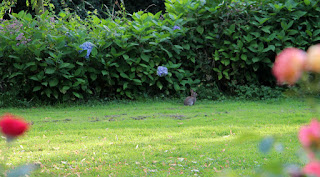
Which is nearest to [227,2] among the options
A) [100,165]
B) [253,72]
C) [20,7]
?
[253,72]

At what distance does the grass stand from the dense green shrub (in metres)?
0.68

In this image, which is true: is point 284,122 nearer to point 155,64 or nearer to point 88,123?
point 88,123

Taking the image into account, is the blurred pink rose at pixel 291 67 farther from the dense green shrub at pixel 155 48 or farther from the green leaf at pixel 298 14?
the green leaf at pixel 298 14

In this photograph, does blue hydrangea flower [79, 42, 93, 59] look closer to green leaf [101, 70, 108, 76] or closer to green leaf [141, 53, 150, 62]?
green leaf [101, 70, 108, 76]

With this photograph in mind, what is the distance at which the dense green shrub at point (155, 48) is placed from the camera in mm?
6820

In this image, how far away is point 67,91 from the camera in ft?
22.8

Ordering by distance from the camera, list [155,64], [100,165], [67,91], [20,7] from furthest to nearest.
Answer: [20,7], [155,64], [67,91], [100,165]

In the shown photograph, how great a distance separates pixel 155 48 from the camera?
7410 mm

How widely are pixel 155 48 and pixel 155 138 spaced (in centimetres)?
351

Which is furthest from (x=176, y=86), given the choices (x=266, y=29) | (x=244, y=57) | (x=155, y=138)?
(x=155, y=138)

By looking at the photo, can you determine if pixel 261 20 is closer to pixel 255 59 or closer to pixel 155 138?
pixel 255 59

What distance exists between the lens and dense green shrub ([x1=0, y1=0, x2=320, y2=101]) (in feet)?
22.4

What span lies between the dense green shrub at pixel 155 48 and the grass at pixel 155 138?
0.68 metres

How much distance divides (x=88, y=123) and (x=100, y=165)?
200 centimetres
